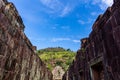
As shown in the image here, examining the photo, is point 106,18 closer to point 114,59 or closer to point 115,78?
point 114,59

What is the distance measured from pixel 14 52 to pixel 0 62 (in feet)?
2.69

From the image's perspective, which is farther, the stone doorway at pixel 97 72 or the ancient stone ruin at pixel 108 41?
the stone doorway at pixel 97 72

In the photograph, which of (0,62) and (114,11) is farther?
(114,11)

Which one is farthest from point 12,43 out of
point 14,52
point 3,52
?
point 3,52

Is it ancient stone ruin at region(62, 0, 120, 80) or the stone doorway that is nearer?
ancient stone ruin at region(62, 0, 120, 80)

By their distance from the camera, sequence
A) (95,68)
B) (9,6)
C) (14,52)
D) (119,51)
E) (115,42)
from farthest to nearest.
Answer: (95,68), (14,52), (9,6), (115,42), (119,51)

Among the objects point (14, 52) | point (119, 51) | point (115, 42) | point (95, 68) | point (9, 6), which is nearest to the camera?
point (119, 51)

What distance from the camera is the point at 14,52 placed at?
369 cm

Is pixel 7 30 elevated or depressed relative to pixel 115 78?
elevated

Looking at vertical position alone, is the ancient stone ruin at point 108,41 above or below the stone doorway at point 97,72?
above

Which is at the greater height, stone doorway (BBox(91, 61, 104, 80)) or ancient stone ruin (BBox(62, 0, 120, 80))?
ancient stone ruin (BBox(62, 0, 120, 80))

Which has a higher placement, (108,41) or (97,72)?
(108,41)

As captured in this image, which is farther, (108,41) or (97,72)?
(97,72)

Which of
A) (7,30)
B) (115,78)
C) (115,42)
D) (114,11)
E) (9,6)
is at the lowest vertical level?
(115,78)
